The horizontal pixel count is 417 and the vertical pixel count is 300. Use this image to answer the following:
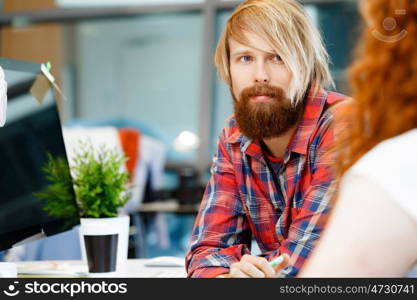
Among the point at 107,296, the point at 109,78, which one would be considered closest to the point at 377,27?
the point at 107,296

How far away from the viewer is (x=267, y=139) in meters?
1.60

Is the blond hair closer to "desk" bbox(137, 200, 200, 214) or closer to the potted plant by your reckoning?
the potted plant

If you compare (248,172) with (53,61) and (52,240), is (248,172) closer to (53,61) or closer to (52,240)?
(52,240)

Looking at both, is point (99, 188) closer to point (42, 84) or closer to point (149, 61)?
point (42, 84)

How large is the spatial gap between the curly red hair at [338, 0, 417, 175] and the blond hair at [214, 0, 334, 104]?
0.79 metres

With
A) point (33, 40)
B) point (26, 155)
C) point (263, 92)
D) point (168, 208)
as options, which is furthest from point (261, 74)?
point (33, 40)

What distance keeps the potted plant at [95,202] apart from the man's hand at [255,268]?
0.33 meters

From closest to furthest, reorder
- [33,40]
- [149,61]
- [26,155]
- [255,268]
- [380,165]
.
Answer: [380,165] < [255,268] < [26,155] < [149,61] < [33,40]

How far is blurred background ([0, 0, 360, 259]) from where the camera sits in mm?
5391

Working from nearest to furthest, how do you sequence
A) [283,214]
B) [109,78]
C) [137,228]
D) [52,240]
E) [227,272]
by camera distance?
1. [227,272]
2. [283,214]
3. [52,240]
4. [137,228]
5. [109,78]

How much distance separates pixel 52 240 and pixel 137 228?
6.88 feet

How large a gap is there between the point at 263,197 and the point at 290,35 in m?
0.39

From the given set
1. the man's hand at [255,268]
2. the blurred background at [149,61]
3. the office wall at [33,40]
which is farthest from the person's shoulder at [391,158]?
the office wall at [33,40]

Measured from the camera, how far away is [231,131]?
5.57 feet
